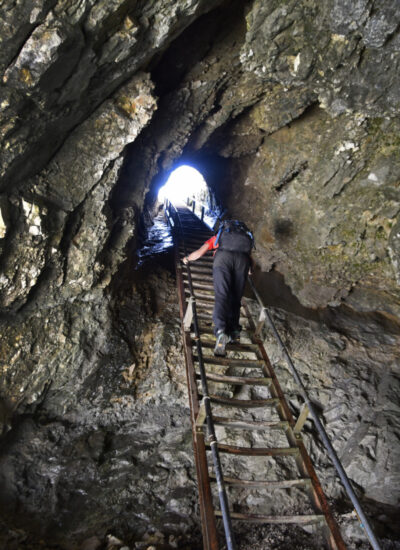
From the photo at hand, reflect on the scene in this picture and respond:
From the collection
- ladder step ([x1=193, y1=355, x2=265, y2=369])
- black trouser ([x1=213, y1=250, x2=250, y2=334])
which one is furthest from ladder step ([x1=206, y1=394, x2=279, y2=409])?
black trouser ([x1=213, y1=250, x2=250, y2=334])

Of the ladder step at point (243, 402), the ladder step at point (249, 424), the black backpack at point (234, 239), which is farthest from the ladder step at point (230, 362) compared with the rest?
the black backpack at point (234, 239)

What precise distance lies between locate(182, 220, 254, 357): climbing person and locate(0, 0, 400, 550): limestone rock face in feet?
6.34

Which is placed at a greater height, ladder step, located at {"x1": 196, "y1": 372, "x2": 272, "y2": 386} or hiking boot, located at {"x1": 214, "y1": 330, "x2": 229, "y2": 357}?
hiking boot, located at {"x1": 214, "y1": 330, "x2": 229, "y2": 357}

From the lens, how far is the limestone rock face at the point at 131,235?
4078 millimetres

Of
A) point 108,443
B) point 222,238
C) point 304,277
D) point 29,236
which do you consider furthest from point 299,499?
point 29,236

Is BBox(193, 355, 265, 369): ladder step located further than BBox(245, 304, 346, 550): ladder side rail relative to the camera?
Yes

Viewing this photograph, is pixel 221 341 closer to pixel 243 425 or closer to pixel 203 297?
pixel 243 425

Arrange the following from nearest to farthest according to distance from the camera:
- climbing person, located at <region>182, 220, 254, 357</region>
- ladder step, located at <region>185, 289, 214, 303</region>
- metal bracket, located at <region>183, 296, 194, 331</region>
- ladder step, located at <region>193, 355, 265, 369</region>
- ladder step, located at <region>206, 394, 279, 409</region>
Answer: ladder step, located at <region>206, 394, 279, 409</region> < ladder step, located at <region>193, 355, 265, 369</region> < climbing person, located at <region>182, 220, 254, 357</region> < metal bracket, located at <region>183, 296, 194, 331</region> < ladder step, located at <region>185, 289, 214, 303</region>

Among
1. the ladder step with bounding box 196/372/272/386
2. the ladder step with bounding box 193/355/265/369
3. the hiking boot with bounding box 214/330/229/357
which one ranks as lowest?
the ladder step with bounding box 196/372/272/386

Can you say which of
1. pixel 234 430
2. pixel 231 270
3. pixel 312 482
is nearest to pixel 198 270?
pixel 231 270

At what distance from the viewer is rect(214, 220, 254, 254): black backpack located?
4.72 m

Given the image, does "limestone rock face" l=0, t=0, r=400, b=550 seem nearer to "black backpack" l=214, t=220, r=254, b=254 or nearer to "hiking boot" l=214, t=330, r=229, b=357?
"hiking boot" l=214, t=330, r=229, b=357

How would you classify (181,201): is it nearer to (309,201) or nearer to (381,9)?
(309,201)

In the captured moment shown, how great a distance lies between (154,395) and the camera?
5652 millimetres
